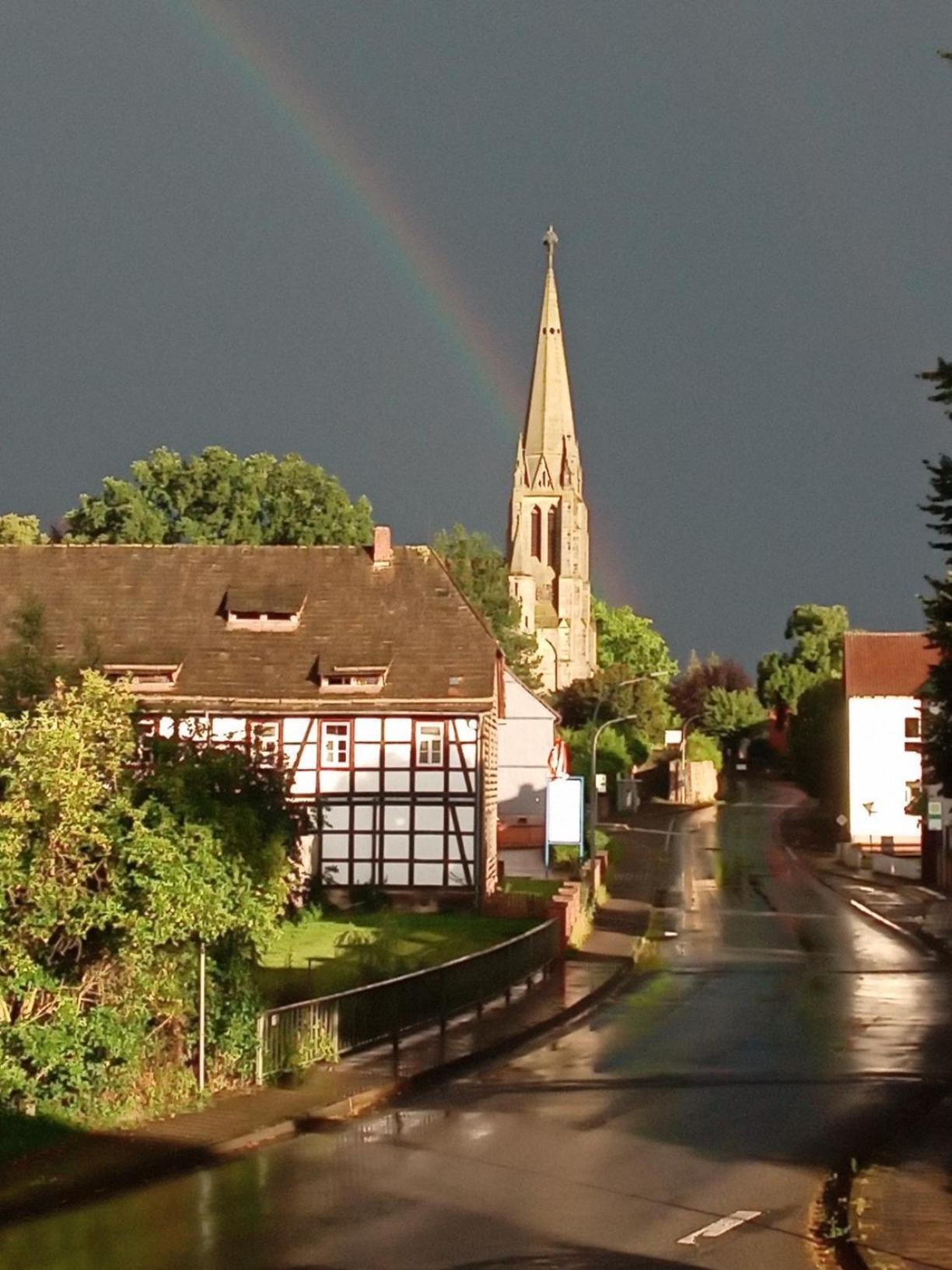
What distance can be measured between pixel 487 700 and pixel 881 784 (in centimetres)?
4379

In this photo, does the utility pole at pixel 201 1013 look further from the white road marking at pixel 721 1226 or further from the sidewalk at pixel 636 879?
the sidewalk at pixel 636 879

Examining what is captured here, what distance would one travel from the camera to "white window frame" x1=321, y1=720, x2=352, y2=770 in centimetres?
5028

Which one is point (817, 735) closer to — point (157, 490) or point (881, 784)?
point (881, 784)

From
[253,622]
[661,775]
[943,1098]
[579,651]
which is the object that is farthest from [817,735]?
[943,1098]

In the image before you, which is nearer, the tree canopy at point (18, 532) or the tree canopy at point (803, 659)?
the tree canopy at point (18, 532)

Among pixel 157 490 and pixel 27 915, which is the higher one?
pixel 157 490

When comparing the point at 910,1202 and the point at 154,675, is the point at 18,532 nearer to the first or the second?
the point at 154,675

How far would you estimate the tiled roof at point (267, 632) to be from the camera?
50.4 m

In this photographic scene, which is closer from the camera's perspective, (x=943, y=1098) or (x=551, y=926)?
(x=943, y=1098)

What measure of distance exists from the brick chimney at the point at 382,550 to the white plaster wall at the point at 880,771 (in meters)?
39.7

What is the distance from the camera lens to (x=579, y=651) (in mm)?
166750

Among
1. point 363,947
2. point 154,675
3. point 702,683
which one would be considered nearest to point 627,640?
point 702,683

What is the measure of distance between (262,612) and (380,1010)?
98.1 ft

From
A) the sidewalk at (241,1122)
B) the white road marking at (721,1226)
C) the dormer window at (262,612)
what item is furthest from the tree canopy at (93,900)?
the dormer window at (262,612)
